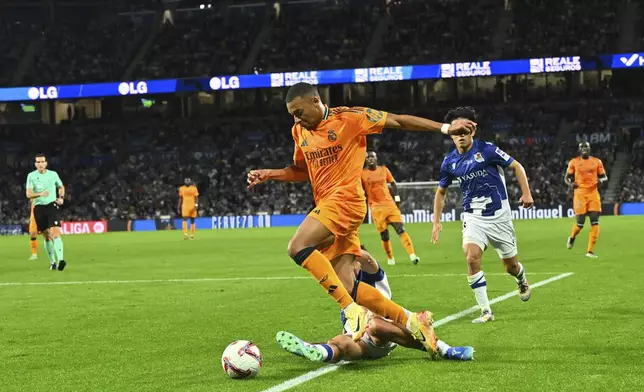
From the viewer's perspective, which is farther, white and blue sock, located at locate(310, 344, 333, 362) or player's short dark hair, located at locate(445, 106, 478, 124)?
player's short dark hair, located at locate(445, 106, 478, 124)

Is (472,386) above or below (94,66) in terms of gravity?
below

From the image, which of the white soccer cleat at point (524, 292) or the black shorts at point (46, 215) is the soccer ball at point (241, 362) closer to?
the white soccer cleat at point (524, 292)

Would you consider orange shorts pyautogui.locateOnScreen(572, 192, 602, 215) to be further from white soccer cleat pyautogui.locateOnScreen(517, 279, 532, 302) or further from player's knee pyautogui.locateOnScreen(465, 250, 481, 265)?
player's knee pyautogui.locateOnScreen(465, 250, 481, 265)

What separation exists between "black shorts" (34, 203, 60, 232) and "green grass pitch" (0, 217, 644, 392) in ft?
3.45

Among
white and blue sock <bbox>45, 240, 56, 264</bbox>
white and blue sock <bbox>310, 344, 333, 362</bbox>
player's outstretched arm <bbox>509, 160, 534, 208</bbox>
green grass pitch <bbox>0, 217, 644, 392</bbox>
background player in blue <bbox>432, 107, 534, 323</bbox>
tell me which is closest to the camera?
green grass pitch <bbox>0, 217, 644, 392</bbox>

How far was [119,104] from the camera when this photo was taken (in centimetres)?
5934

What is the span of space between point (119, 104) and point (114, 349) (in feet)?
171

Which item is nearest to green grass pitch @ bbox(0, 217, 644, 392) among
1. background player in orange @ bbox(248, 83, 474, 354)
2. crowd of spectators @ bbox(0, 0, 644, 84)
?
background player in orange @ bbox(248, 83, 474, 354)

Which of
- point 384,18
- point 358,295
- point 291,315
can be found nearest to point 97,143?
point 384,18

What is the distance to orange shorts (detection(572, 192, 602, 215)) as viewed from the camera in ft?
66.4

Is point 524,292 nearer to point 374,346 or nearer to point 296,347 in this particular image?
point 374,346

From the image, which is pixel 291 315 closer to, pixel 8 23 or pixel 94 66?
pixel 94 66

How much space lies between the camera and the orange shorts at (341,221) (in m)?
7.48

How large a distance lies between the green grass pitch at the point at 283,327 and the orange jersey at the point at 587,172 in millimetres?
1543
